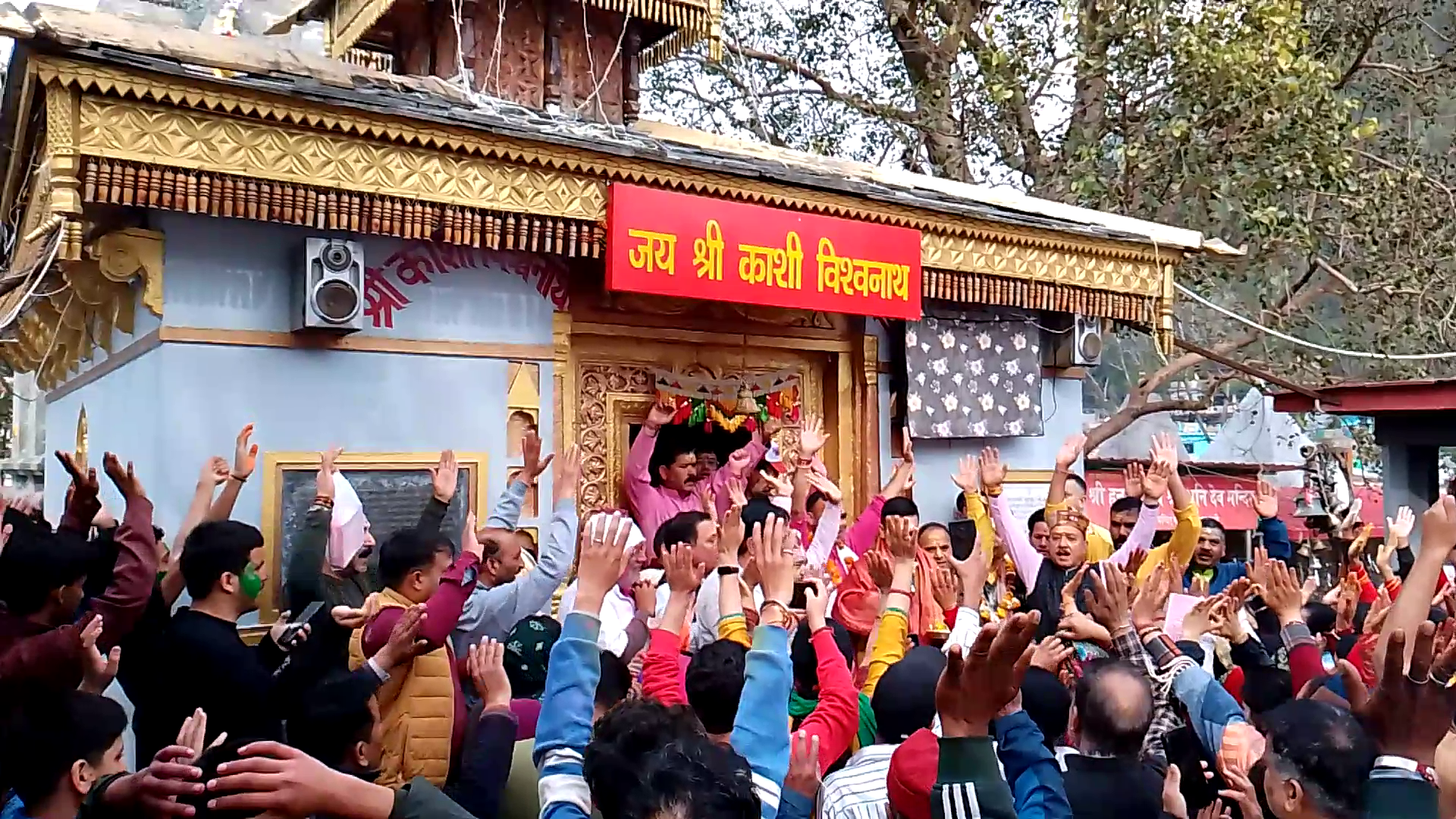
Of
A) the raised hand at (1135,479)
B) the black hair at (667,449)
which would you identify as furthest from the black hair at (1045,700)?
the black hair at (667,449)

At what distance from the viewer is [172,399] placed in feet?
17.8

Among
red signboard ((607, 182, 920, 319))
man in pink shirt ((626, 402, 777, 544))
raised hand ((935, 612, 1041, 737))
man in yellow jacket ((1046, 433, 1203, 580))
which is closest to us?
raised hand ((935, 612, 1041, 737))

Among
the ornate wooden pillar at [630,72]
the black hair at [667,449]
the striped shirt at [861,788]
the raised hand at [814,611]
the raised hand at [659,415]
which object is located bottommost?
the striped shirt at [861,788]

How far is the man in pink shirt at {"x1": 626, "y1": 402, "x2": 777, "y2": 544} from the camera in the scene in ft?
22.4

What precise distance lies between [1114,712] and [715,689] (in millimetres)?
1002

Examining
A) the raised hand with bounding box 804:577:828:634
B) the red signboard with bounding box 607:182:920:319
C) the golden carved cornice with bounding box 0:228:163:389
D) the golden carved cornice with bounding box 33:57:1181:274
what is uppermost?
the golden carved cornice with bounding box 33:57:1181:274

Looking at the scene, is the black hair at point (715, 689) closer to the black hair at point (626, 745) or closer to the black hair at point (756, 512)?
the black hair at point (626, 745)

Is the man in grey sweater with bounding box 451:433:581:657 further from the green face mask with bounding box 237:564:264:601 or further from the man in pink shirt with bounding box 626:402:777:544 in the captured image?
the man in pink shirt with bounding box 626:402:777:544

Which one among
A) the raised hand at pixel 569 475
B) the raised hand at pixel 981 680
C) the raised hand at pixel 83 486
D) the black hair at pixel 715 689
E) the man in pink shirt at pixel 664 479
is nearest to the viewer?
the raised hand at pixel 981 680

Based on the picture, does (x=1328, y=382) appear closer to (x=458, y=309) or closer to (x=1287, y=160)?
(x=1287, y=160)

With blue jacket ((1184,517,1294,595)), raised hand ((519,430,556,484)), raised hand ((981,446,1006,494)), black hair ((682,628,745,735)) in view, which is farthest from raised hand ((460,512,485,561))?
blue jacket ((1184,517,1294,595))

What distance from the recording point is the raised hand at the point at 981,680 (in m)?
2.26

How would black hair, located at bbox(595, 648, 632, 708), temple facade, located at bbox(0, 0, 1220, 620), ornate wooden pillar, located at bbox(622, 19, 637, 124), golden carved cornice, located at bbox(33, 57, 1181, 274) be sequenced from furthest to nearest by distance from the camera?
ornate wooden pillar, located at bbox(622, 19, 637, 124) → temple facade, located at bbox(0, 0, 1220, 620) → golden carved cornice, located at bbox(33, 57, 1181, 274) → black hair, located at bbox(595, 648, 632, 708)

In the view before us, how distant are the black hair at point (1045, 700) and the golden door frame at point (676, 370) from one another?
13.2 feet
